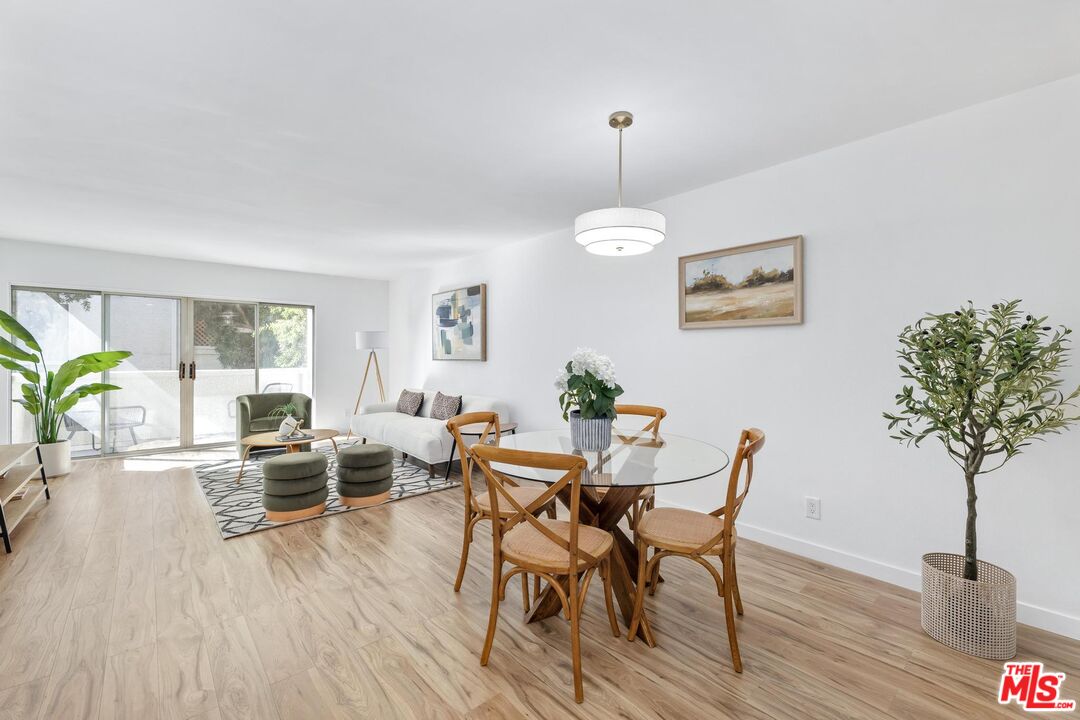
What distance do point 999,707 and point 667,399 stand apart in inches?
86.7

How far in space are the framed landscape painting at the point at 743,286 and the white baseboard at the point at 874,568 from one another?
1.36 m

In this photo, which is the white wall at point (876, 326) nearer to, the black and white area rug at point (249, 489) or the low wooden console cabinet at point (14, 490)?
the black and white area rug at point (249, 489)

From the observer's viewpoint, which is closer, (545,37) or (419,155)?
(545,37)

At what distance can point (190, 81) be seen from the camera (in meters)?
2.04

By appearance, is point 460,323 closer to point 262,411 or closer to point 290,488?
point 262,411

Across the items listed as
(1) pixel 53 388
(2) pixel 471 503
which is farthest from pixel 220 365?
(2) pixel 471 503

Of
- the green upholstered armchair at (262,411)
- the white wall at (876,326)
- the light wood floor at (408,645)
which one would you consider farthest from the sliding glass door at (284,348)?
the white wall at (876,326)

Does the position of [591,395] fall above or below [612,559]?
above

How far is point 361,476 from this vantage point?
12.4ft

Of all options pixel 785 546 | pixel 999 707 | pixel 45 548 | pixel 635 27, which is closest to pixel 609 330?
pixel 785 546

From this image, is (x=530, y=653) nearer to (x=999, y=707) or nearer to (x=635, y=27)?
(x=999, y=707)

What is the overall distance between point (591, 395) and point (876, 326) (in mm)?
1672

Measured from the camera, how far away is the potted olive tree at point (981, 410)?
6.17 ft

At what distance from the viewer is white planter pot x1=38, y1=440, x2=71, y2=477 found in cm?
460
